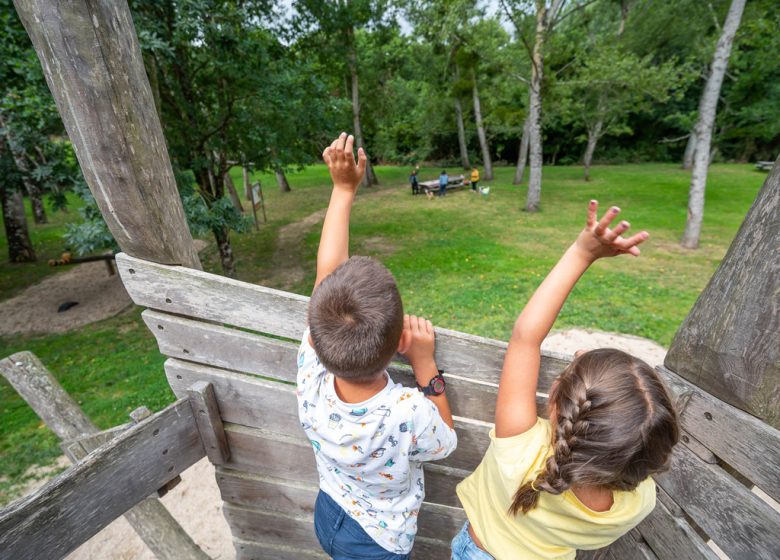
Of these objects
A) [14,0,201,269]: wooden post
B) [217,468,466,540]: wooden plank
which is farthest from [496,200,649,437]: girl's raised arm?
[14,0,201,269]: wooden post

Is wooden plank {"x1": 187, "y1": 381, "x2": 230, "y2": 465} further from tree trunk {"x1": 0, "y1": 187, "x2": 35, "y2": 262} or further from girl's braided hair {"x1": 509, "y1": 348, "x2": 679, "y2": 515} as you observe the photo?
tree trunk {"x1": 0, "y1": 187, "x2": 35, "y2": 262}

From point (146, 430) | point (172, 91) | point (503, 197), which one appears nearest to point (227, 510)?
point (146, 430)

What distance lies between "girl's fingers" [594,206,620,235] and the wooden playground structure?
52 cm

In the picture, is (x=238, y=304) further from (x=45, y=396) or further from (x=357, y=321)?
(x=45, y=396)

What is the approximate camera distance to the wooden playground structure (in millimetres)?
1243

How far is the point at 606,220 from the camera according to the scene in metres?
1.17

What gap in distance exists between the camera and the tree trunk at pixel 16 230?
10.3m

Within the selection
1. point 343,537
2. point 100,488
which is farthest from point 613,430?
point 100,488

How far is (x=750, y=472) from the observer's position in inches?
49.7

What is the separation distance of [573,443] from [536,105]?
14.2m

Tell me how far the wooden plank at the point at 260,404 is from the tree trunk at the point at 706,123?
10.8m

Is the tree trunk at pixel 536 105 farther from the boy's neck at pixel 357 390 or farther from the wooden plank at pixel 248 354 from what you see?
the boy's neck at pixel 357 390

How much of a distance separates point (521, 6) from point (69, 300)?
14.6 metres

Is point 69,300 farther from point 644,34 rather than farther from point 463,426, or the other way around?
point 644,34
